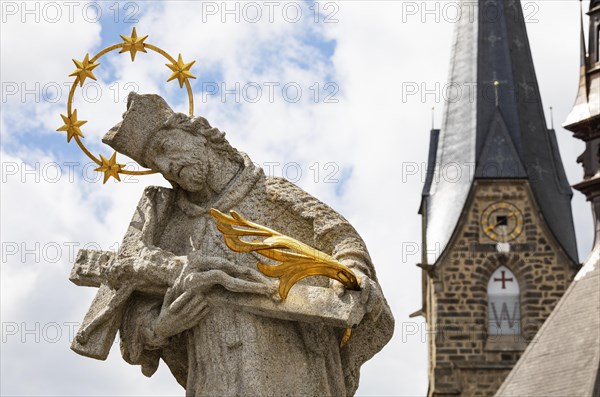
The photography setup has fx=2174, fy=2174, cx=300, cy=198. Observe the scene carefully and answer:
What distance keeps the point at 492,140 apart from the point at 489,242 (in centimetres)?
295

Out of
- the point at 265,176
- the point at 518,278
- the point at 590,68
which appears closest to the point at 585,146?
the point at 590,68

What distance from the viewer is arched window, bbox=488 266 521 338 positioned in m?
62.3

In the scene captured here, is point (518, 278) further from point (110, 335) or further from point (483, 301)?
point (110, 335)

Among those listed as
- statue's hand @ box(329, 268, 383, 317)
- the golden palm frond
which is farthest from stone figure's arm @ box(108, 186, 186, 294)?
statue's hand @ box(329, 268, 383, 317)

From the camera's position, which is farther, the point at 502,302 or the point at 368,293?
the point at 502,302

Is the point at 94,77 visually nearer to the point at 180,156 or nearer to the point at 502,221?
the point at 180,156

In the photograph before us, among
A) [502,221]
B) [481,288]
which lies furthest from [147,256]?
[502,221]

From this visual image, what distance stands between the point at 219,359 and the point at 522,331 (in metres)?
53.5

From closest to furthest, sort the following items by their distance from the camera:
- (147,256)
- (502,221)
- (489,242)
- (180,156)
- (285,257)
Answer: (285,257) < (147,256) < (180,156) < (489,242) < (502,221)

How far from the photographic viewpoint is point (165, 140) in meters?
9.05

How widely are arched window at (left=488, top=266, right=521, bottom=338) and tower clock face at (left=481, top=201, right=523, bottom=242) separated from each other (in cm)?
106

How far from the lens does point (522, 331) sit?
2432 inches

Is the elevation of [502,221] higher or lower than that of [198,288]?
higher

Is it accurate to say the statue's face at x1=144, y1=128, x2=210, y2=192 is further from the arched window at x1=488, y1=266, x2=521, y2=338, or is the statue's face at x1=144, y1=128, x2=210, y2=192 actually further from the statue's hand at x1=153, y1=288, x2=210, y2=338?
the arched window at x1=488, y1=266, x2=521, y2=338
